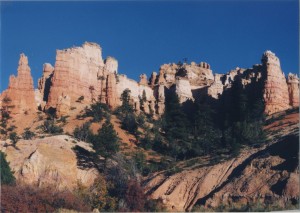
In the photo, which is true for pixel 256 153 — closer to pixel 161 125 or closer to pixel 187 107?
pixel 161 125

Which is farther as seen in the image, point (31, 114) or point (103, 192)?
point (31, 114)

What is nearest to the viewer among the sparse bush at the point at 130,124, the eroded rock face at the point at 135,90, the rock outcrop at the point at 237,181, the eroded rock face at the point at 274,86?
the rock outcrop at the point at 237,181

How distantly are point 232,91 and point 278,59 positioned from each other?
8872 millimetres

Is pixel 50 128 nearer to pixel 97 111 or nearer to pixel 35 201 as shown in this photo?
pixel 97 111

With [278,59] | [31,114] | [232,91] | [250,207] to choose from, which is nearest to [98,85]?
[31,114]

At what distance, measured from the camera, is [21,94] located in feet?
257

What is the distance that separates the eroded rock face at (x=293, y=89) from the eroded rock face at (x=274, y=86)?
169cm

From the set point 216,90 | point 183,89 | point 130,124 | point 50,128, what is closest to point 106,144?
point 50,128

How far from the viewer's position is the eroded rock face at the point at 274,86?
7338 centimetres

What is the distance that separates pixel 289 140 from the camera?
4575 centimetres

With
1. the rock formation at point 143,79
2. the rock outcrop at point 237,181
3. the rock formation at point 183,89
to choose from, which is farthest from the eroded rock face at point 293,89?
the rock outcrop at point 237,181

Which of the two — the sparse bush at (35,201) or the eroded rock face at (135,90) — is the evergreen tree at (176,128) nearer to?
the eroded rock face at (135,90)

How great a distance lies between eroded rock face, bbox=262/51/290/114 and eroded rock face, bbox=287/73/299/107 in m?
1.69

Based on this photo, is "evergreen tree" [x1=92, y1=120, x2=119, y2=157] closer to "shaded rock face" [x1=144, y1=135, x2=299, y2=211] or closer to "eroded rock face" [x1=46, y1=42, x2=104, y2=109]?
"shaded rock face" [x1=144, y1=135, x2=299, y2=211]
